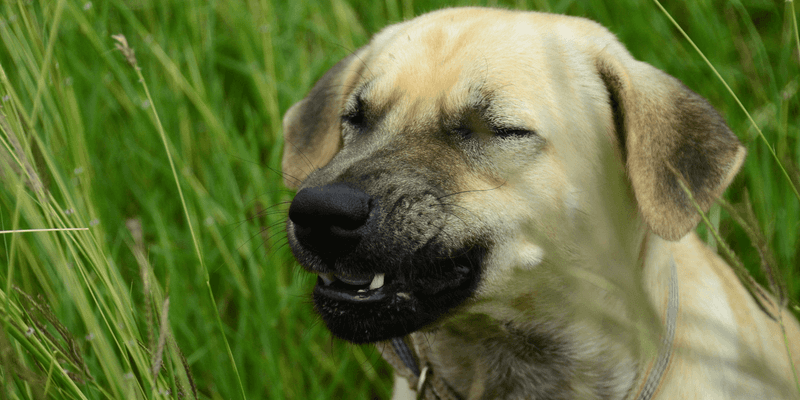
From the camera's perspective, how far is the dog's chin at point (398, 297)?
179 centimetres

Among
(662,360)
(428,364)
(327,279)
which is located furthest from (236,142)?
(662,360)

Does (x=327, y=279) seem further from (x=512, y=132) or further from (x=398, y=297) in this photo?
(x=512, y=132)

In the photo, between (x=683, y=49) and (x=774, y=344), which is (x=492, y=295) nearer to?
(x=774, y=344)

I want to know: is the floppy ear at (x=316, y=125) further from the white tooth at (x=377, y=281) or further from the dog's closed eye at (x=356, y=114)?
the white tooth at (x=377, y=281)

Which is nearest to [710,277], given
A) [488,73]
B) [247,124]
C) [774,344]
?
[774,344]

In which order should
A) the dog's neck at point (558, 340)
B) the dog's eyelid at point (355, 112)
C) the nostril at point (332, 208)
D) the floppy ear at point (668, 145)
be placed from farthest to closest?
the dog's eyelid at point (355, 112), the dog's neck at point (558, 340), the floppy ear at point (668, 145), the nostril at point (332, 208)

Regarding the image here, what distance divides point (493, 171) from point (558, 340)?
2.17 feet

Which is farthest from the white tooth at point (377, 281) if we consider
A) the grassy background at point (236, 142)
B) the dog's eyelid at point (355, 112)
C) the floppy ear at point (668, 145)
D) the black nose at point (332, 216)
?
the floppy ear at point (668, 145)

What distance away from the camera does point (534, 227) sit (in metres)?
1.91

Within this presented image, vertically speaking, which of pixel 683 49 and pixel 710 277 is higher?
pixel 683 49

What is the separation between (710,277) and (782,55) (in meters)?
1.70

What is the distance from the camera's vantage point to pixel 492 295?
191 cm

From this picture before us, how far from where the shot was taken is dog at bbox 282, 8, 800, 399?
1807 millimetres

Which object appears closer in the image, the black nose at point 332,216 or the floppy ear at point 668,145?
the black nose at point 332,216
